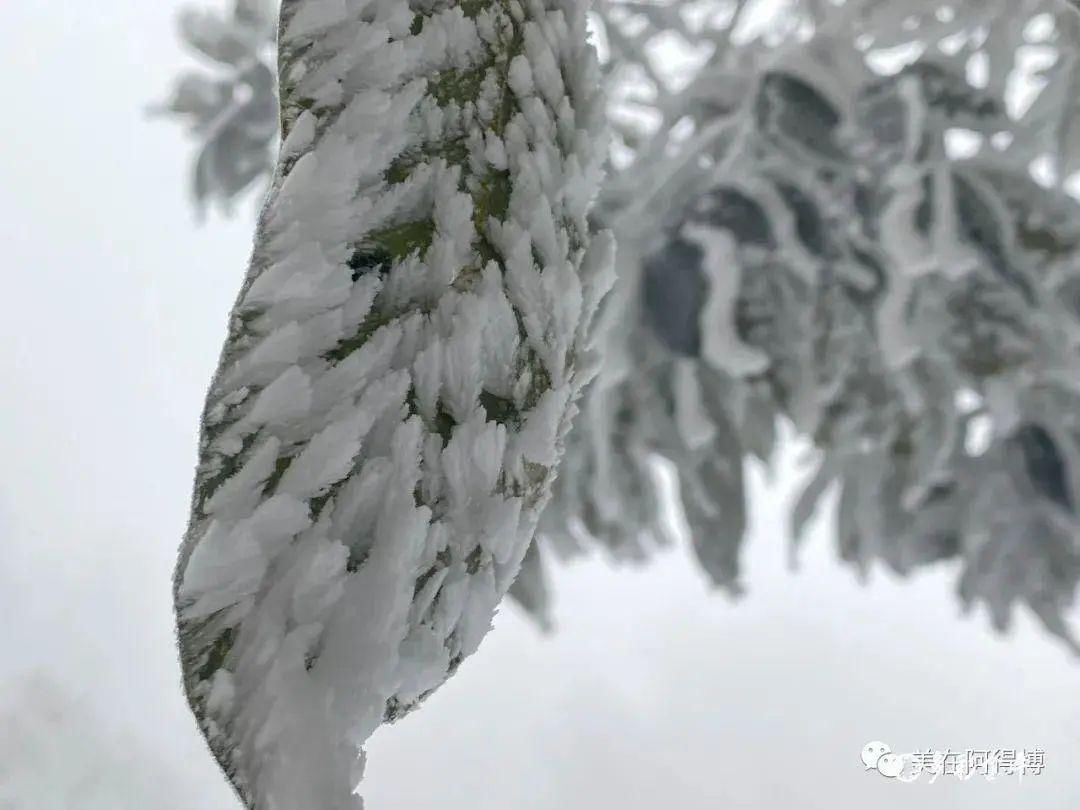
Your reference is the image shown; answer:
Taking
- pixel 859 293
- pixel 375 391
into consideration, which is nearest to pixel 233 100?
pixel 859 293

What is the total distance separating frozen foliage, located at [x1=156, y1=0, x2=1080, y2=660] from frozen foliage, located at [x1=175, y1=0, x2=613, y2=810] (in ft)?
1.73

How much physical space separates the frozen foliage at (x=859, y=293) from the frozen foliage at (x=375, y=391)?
529 millimetres

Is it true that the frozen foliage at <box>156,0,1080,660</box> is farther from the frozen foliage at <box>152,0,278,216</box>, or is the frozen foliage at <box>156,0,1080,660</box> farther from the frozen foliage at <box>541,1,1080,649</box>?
the frozen foliage at <box>152,0,278,216</box>

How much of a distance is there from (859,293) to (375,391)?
2.48 feet

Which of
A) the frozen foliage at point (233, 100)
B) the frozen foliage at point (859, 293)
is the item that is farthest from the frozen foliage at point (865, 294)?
the frozen foliage at point (233, 100)

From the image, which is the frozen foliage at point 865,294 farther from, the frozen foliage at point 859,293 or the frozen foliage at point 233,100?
the frozen foliage at point 233,100

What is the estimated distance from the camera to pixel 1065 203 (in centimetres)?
79

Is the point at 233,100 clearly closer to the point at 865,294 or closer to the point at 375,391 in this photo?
the point at 865,294

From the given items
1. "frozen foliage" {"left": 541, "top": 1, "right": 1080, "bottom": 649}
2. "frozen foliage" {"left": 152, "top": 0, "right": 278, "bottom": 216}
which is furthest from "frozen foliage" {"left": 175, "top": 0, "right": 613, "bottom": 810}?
"frozen foliage" {"left": 152, "top": 0, "right": 278, "bottom": 216}

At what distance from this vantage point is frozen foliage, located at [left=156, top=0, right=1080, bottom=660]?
29.1 inches

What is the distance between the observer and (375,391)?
0.15 m

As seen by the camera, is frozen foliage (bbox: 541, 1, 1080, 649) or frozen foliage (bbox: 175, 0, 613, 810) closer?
frozen foliage (bbox: 175, 0, 613, 810)

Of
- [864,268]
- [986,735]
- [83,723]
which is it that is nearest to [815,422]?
[864,268]

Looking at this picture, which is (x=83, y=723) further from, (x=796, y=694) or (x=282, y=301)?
(x=282, y=301)
